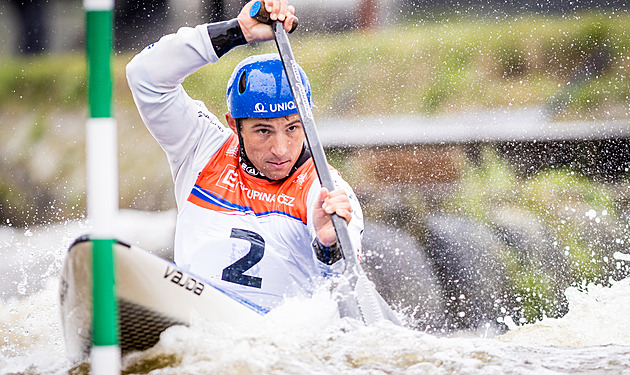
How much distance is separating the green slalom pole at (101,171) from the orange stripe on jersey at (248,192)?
1.35 m

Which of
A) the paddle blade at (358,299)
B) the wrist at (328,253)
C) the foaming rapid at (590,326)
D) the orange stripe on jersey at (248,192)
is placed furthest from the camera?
the foaming rapid at (590,326)

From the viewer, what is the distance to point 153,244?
254 inches

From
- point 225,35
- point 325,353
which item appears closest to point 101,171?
point 325,353

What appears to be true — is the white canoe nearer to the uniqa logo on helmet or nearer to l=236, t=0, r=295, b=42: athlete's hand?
the uniqa logo on helmet

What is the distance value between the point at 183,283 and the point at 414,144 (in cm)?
476

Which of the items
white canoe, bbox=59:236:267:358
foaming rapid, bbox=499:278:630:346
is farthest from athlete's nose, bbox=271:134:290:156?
foaming rapid, bbox=499:278:630:346

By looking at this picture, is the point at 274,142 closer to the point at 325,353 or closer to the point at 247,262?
the point at 247,262

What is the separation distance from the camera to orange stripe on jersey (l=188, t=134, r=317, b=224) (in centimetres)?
283

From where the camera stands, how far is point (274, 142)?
110 inches

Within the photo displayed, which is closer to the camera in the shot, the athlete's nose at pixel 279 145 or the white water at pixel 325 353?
the white water at pixel 325 353

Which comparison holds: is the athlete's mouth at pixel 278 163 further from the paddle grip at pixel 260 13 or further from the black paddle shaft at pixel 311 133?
the paddle grip at pixel 260 13

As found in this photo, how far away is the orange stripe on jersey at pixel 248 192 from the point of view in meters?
2.83

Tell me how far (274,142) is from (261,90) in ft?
0.71

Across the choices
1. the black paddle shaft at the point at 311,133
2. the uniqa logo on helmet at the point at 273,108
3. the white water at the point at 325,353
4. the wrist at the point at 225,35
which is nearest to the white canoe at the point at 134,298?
the white water at the point at 325,353
